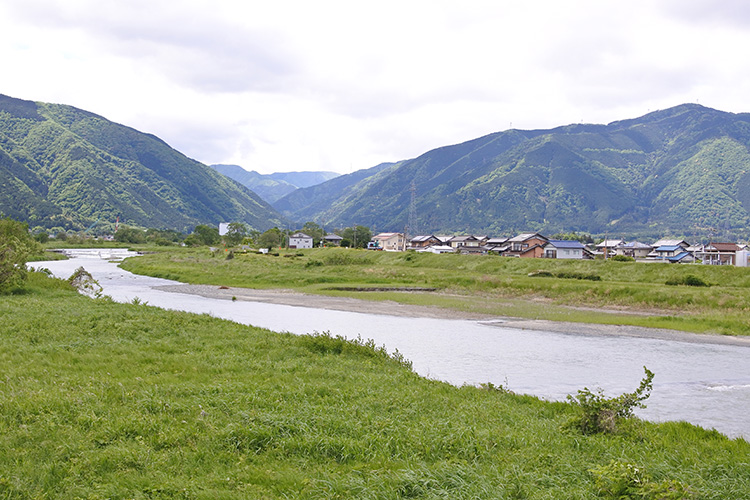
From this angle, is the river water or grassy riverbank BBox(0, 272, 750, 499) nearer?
grassy riverbank BBox(0, 272, 750, 499)

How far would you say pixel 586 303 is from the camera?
42.1 meters

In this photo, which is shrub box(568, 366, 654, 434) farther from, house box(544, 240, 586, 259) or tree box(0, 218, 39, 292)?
house box(544, 240, 586, 259)

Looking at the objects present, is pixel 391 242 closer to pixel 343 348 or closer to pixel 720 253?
pixel 720 253

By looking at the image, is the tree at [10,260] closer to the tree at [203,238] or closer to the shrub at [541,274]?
the shrub at [541,274]

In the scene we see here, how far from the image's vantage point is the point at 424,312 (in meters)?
36.3

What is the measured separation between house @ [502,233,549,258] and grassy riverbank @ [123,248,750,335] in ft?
83.4

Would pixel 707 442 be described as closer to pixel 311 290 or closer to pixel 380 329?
pixel 380 329

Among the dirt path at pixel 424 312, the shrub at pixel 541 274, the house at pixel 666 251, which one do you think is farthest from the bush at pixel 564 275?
the house at pixel 666 251

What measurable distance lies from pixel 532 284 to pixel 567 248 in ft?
164

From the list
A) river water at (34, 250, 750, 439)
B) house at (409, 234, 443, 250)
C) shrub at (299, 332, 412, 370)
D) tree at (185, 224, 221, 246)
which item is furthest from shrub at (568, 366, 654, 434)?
tree at (185, 224, 221, 246)

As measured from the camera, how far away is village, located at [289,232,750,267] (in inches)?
3565

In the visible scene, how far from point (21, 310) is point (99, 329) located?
5419mm

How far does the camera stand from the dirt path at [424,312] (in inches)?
1121

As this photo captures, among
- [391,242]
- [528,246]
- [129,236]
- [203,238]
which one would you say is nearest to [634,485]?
[528,246]
